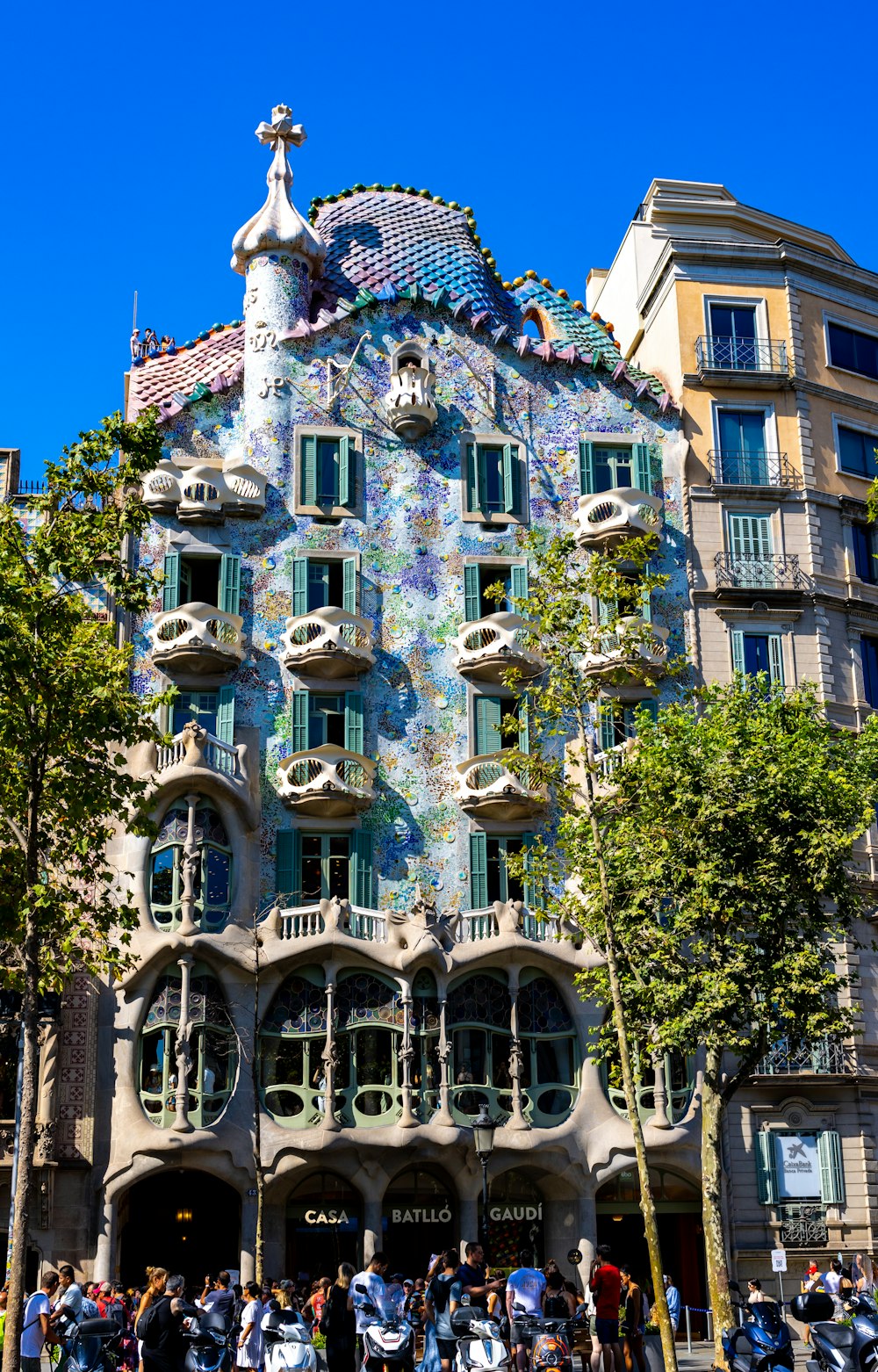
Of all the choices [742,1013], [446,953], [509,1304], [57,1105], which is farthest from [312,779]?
[509,1304]

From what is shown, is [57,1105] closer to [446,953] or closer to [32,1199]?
[32,1199]

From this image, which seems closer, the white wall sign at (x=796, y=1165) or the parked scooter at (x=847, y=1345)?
the parked scooter at (x=847, y=1345)

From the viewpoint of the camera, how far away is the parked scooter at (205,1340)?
19.8 meters

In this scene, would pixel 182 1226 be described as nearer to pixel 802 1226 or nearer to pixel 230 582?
pixel 802 1226

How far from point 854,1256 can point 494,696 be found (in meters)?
15.3

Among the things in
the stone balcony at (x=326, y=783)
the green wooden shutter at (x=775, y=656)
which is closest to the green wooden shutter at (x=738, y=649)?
the green wooden shutter at (x=775, y=656)

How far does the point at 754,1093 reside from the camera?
3850 centimetres

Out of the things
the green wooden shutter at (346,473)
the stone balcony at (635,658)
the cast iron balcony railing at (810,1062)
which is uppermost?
the green wooden shutter at (346,473)

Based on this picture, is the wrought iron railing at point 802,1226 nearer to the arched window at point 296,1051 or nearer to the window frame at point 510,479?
the arched window at point 296,1051

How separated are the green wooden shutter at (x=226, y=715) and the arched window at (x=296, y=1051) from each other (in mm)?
5870

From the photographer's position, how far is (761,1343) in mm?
20438

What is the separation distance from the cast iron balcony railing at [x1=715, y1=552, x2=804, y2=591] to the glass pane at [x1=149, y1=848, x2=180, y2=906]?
1543 cm

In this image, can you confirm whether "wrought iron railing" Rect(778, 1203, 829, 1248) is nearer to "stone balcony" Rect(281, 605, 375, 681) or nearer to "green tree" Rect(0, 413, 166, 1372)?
"stone balcony" Rect(281, 605, 375, 681)

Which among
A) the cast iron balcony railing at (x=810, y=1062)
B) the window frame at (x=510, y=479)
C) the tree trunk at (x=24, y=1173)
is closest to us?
the tree trunk at (x=24, y=1173)
